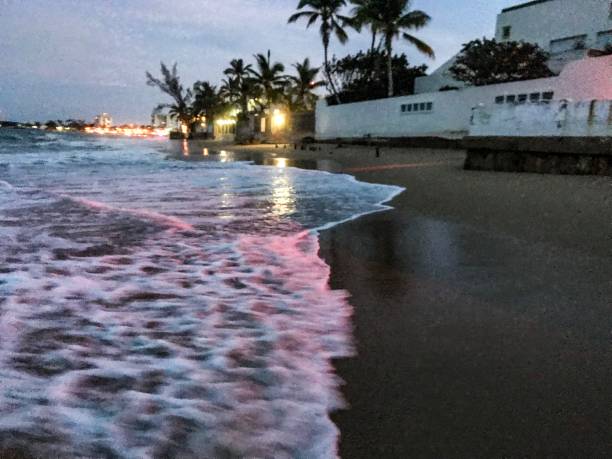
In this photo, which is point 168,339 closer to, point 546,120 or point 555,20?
point 546,120

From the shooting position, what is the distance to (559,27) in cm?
2395

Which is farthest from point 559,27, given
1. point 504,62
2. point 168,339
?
point 168,339

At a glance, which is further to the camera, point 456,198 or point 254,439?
point 456,198

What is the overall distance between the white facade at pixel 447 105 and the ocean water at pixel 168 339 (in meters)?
7.83

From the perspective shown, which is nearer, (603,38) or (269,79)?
(603,38)

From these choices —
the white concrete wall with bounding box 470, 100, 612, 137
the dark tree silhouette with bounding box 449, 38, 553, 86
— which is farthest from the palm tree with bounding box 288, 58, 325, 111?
the white concrete wall with bounding box 470, 100, 612, 137

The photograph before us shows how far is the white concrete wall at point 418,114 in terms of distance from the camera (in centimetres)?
1831

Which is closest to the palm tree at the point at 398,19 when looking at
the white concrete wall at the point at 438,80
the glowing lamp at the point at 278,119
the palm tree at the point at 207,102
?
the white concrete wall at the point at 438,80

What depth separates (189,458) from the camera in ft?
4.99

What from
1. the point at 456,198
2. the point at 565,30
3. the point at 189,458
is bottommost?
the point at 189,458

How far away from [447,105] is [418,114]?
2.05m

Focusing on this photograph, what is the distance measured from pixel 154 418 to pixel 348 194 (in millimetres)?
6210

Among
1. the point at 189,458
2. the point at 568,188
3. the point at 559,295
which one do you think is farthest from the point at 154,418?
the point at 568,188

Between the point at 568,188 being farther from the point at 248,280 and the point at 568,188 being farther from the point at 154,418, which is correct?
the point at 154,418
